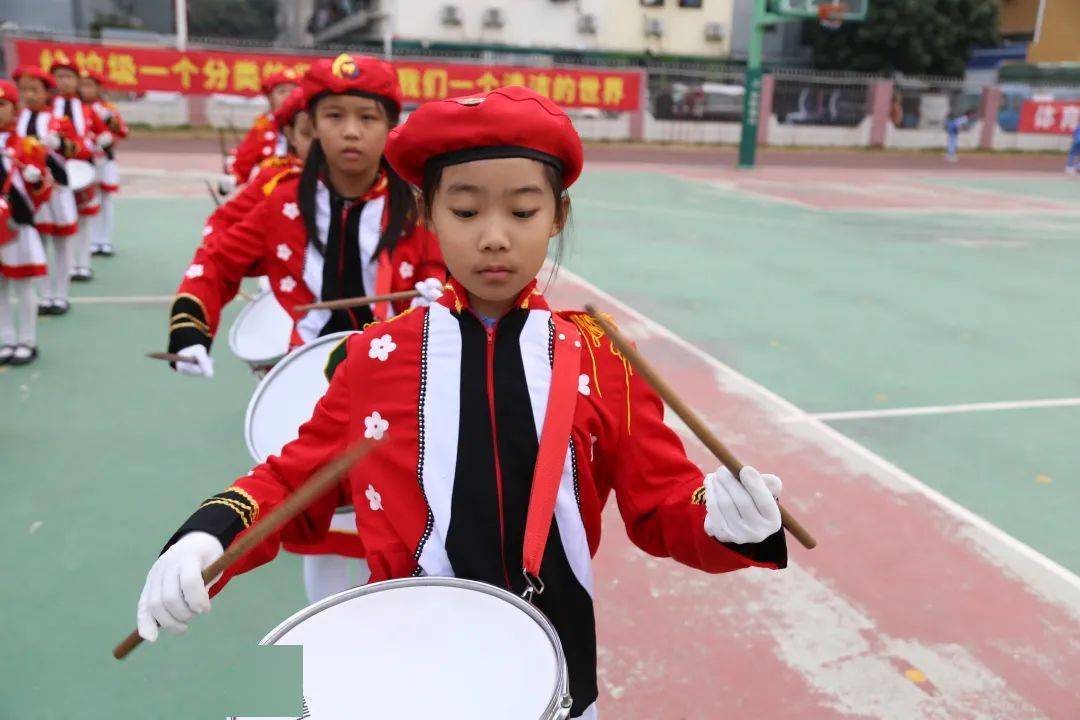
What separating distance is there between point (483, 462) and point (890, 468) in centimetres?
358

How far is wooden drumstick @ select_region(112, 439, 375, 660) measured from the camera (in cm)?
137

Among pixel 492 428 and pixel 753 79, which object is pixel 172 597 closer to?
pixel 492 428

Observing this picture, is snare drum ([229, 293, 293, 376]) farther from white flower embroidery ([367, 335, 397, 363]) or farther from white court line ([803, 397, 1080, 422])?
white court line ([803, 397, 1080, 422])

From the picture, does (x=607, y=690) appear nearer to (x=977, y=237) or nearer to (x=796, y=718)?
(x=796, y=718)

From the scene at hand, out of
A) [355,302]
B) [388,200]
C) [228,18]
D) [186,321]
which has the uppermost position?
[228,18]

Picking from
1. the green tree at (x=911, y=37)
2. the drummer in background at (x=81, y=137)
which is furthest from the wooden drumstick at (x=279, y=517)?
the green tree at (x=911, y=37)

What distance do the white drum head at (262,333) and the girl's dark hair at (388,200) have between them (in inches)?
16.2

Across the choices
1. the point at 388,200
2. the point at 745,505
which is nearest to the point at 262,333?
the point at 388,200

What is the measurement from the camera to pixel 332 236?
3.11 meters

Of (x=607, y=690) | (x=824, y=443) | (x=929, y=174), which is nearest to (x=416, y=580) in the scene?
(x=607, y=690)

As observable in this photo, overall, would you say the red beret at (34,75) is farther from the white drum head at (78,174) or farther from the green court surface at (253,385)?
the green court surface at (253,385)

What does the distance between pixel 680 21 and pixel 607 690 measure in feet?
129

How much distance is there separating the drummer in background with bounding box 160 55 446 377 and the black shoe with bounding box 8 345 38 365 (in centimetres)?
363

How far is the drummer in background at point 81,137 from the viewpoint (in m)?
8.39
